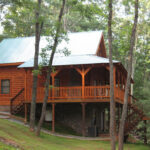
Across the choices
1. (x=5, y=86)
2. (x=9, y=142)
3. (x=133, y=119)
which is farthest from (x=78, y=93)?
(x=9, y=142)

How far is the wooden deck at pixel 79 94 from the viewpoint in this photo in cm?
2091

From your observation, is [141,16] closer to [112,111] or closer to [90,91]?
[90,91]

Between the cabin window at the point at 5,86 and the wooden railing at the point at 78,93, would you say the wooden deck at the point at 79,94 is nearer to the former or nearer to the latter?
the wooden railing at the point at 78,93

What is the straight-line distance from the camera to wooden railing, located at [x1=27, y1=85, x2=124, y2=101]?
825 inches

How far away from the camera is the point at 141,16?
3609 centimetres

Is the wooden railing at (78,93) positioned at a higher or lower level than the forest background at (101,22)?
lower

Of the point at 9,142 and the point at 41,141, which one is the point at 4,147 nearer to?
→ the point at 9,142

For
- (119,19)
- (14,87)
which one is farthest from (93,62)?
(119,19)

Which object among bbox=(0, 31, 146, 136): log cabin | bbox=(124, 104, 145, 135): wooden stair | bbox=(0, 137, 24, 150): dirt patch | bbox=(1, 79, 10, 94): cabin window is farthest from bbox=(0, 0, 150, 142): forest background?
bbox=(0, 137, 24, 150): dirt patch

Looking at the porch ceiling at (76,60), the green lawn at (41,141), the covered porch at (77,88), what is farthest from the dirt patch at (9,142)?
the porch ceiling at (76,60)

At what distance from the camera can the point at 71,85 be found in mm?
25297

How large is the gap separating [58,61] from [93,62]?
324cm

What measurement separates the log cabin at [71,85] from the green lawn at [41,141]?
1.87m

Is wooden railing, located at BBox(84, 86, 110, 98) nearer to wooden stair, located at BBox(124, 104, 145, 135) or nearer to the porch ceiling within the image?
the porch ceiling
